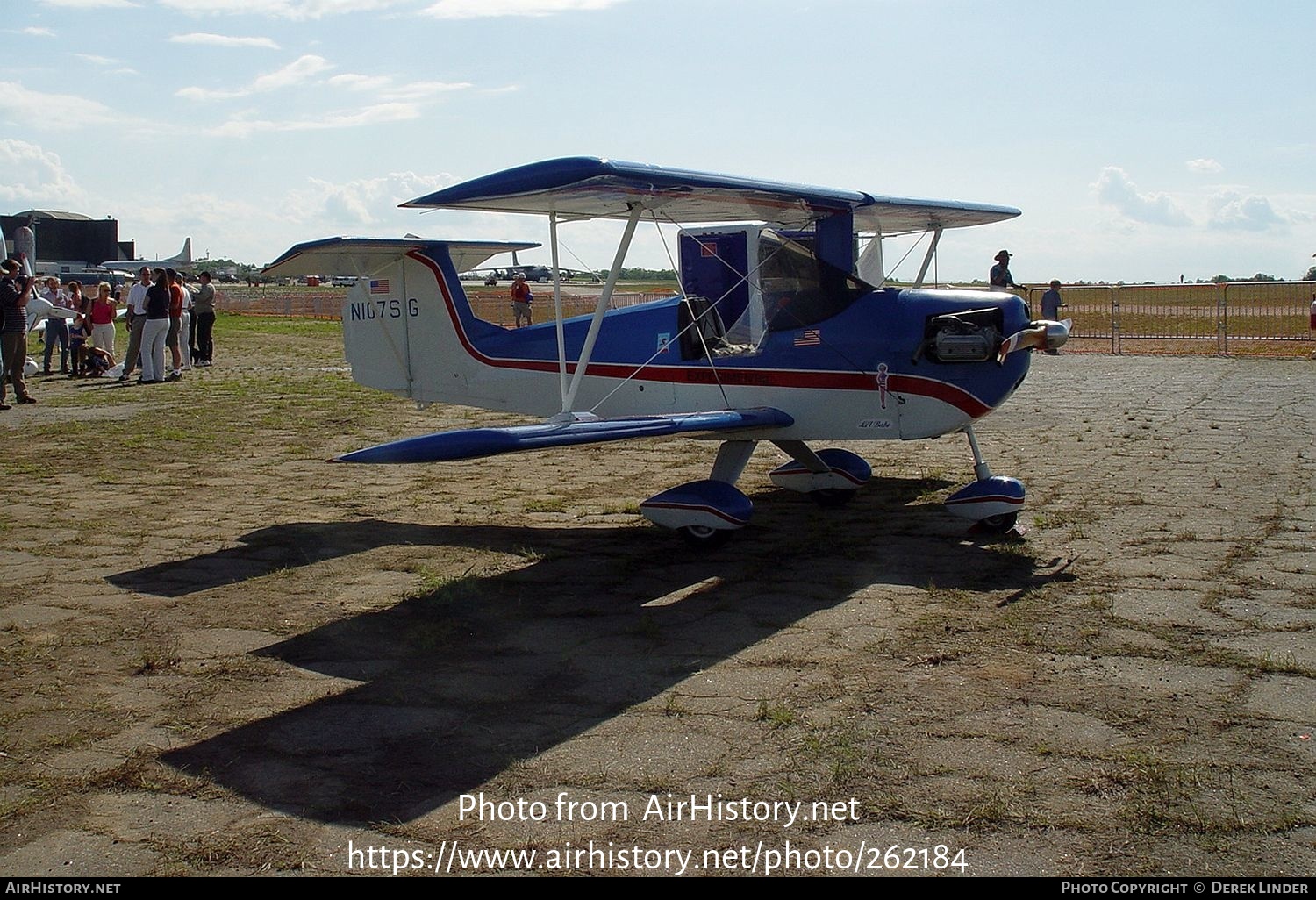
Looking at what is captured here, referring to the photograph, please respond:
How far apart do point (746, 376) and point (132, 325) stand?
15.1 meters

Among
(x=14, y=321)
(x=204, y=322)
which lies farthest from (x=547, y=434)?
(x=204, y=322)

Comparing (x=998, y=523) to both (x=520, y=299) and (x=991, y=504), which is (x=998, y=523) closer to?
(x=991, y=504)

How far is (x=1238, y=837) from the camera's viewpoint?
11.8ft

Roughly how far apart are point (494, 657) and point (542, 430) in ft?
5.69

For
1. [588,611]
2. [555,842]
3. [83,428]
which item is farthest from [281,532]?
[83,428]

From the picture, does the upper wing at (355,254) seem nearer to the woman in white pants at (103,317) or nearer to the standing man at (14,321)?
the standing man at (14,321)

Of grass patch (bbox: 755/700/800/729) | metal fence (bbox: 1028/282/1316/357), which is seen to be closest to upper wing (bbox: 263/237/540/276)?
grass patch (bbox: 755/700/800/729)

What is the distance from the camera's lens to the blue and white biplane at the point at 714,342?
754 centimetres

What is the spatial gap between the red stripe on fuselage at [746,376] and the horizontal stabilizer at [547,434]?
0.27 m

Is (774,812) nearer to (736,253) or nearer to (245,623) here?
(245,623)

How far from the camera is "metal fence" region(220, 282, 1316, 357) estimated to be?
87.1 ft

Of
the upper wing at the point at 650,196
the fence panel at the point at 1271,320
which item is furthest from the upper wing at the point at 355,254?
the fence panel at the point at 1271,320

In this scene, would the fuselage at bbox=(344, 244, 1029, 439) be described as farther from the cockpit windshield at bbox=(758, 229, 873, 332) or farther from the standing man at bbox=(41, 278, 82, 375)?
the standing man at bbox=(41, 278, 82, 375)

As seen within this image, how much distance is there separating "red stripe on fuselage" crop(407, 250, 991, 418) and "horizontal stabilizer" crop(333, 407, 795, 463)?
0.89 ft
